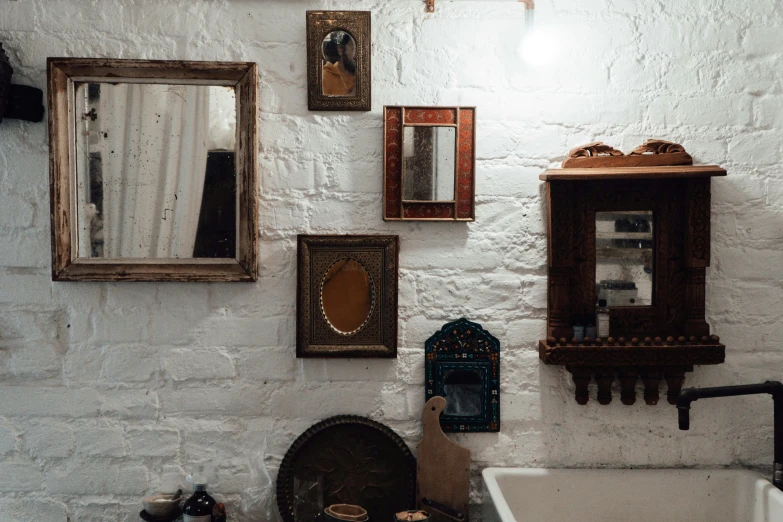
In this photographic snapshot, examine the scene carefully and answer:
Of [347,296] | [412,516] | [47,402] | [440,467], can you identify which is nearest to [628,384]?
[440,467]

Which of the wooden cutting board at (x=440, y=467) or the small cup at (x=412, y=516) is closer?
the small cup at (x=412, y=516)

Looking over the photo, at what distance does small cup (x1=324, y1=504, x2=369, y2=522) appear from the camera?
4.99 ft

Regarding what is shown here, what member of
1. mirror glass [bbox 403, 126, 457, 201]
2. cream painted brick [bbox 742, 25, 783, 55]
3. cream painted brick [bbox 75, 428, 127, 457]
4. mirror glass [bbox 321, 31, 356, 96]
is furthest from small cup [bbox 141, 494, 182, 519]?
cream painted brick [bbox 742, 25, 783, 55]

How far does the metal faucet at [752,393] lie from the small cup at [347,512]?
0.77 metres

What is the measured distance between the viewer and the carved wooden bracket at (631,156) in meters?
1.61

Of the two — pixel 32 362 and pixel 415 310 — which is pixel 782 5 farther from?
pixel 32 362

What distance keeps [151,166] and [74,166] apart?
0.19 m

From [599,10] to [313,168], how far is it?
2.71 ft

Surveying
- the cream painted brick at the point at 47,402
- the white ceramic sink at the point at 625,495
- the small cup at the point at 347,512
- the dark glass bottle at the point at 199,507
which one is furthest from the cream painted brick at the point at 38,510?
the white ceramic sink at the point at 625,495

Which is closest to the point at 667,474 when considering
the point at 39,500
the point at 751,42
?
the point at 751,42

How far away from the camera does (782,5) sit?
166 centimetres

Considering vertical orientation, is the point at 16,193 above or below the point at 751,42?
below

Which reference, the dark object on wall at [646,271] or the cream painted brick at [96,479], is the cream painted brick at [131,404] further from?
the dark object on wall at [646,271]

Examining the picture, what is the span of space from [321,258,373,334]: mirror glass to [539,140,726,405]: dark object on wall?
460 mm
